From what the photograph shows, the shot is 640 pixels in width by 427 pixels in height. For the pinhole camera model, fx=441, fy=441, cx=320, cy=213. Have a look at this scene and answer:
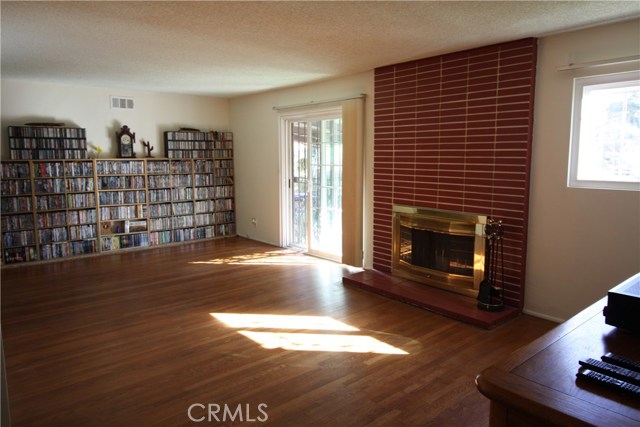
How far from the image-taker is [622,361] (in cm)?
116

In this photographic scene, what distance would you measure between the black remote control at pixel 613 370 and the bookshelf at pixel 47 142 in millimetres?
6355

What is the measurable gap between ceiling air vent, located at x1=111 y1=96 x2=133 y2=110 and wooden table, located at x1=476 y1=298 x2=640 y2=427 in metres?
6.50

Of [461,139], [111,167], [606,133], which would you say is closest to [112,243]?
[111,167]

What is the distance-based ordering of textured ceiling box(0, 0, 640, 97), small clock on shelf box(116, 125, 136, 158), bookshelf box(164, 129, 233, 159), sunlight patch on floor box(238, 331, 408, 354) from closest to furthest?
1. textured ceiling box(0, 0, 640, 97)
2. sunlight patch on floor box(238, 331, 408, 354)
3. small clock on shelf box(116, 125, 136, 158)
4. bookshelf box(164, 129, 233, 159)

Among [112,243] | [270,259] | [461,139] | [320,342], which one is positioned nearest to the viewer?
[320,342]

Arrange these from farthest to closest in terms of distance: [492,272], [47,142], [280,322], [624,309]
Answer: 1. [47,142]
2. [492,272]
3. [280,322]
4. [624,309]

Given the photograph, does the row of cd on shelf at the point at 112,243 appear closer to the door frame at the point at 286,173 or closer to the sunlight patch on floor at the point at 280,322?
the door frame at the point at 286,173

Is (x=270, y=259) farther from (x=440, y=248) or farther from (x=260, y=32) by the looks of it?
(x=260, y=32)

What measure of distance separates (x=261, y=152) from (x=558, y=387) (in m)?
6.07

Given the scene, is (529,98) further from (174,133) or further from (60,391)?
(174,133)

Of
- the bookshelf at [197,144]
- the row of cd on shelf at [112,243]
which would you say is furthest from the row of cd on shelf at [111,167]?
the row of cd on shelf at [112,243]

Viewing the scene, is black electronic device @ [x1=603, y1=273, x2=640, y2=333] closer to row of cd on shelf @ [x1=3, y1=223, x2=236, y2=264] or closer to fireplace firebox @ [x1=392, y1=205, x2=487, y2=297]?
fireplace firebox @ [x1=392, y1=205, x2=487, y2=297]

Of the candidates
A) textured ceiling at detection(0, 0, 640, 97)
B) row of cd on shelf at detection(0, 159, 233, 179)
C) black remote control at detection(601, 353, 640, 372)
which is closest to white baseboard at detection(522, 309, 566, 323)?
textured ceiling at detection(0, 0, 640, 97)

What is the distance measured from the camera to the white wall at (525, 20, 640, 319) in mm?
3242
